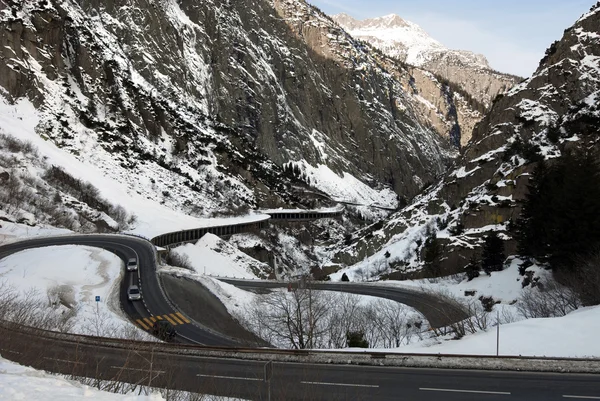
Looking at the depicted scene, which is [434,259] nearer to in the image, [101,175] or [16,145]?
[101,175]

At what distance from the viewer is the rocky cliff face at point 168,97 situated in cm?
8788

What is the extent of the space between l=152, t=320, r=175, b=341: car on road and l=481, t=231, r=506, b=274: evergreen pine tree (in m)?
28.1

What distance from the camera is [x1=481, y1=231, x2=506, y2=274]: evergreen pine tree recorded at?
41406 millimetres

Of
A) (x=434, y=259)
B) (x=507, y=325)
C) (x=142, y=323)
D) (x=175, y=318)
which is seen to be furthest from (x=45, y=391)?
(x=434, y=259)

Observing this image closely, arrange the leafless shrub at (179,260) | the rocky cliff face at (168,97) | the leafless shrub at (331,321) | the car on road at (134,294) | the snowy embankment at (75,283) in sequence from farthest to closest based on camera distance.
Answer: the rocky cliff face at (168,97)
the leafless shrub at (179,260)
the car on road at (134,294)
the leafless shrub at (331,321)
the snowy embankment at (75,283)

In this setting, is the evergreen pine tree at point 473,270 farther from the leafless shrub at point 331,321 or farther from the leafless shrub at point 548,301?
the leafless shrub at point 548,301

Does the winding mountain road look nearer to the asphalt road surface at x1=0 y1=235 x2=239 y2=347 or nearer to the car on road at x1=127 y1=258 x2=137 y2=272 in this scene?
the asphalt road surface at x1=0 y1=235 x2=239 y2=347

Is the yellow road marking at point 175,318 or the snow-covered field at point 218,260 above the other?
the snow-covered field at point 218,260

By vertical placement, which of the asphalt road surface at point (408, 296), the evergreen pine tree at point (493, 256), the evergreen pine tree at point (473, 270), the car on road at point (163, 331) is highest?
the evergreen pine tree at point (493, 256)

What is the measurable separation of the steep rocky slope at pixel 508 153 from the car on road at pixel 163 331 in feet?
106

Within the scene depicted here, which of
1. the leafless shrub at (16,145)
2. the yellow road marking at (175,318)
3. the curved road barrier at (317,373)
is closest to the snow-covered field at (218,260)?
the yellow road marking at (175,318)

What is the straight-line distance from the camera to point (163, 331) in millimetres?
28969

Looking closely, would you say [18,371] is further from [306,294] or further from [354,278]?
[354,278]

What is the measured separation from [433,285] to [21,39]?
287ft
